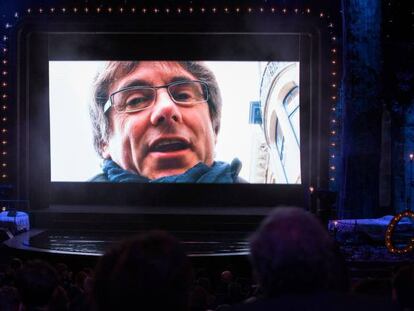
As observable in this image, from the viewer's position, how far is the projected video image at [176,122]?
12766mm

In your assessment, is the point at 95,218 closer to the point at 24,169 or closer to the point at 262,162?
the point at 24,169

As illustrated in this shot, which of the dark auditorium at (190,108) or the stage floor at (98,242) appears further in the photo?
the dark auditorium at (190,108)

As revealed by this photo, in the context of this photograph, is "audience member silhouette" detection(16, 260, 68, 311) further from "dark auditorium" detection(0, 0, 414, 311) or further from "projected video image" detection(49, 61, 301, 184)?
"projected video image" detection(49, 61, 301, 184)

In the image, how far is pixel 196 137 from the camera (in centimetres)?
1282

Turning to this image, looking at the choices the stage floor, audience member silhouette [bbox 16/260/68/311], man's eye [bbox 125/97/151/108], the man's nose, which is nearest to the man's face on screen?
the man's nose

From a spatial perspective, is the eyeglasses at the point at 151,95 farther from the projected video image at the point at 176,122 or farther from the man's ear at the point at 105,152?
the man's ear at the point at 105,152

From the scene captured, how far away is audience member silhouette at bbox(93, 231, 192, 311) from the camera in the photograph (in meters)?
1.80

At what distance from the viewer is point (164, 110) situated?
12.8 meters

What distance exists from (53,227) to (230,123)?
3668 millimetres

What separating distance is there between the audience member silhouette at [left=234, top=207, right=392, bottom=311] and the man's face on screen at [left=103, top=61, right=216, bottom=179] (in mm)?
10849

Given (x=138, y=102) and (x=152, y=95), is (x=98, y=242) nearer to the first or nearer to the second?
(x=138, y=102)

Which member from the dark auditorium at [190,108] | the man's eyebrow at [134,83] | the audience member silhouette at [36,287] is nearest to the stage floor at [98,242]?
the dark auditorium at [190,108]

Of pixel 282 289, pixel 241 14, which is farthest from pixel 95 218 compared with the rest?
pixel 282 289

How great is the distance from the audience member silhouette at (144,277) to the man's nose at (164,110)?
1095 cm
